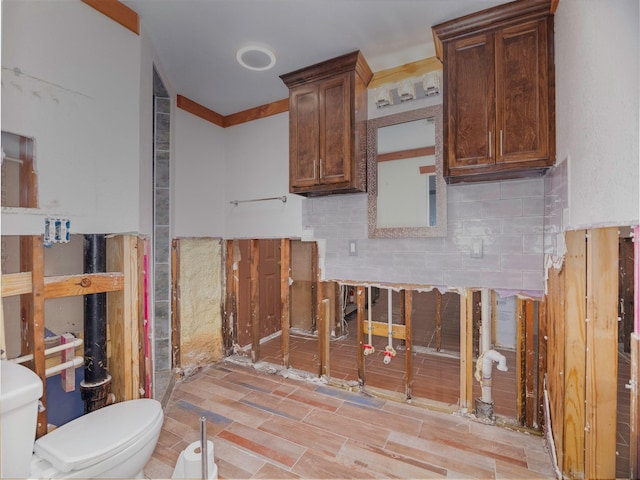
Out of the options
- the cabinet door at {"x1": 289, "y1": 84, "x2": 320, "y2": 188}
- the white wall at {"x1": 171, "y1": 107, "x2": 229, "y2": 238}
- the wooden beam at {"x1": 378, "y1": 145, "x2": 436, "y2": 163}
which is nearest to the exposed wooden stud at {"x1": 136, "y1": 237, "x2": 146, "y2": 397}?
the white wall at {"x1": 171, "y1": 107, "x2": 229, "y2": 238}

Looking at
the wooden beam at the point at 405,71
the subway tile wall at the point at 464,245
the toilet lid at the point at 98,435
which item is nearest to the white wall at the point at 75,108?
the toilet lid at the point at 98,435

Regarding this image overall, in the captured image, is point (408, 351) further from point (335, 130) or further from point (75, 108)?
point (75, 108)

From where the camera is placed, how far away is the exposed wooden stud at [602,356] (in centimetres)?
118

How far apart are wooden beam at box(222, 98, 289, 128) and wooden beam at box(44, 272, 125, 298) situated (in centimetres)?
193

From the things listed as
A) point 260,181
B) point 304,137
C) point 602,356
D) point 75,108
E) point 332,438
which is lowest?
point 332,438

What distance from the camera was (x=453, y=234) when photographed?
2074 mm

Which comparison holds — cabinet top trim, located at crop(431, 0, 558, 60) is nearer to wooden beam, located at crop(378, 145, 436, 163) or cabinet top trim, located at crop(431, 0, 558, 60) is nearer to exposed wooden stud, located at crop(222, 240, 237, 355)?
wooden beam, located at crop(378, 145, 436, 163)

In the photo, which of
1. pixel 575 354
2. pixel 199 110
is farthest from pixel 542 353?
pixel 199 110

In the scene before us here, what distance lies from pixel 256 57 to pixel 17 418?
234 cm

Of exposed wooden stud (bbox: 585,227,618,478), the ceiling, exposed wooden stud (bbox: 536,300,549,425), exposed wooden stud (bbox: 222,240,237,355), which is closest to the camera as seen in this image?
exposed wooden stud (bbox: 585,227,618,478)

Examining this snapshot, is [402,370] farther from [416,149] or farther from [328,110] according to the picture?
[328,110]

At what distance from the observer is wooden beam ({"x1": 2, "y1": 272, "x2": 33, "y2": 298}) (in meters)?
1.32

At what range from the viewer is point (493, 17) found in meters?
1.69

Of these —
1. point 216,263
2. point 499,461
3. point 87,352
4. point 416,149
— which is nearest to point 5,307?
point 87,352
